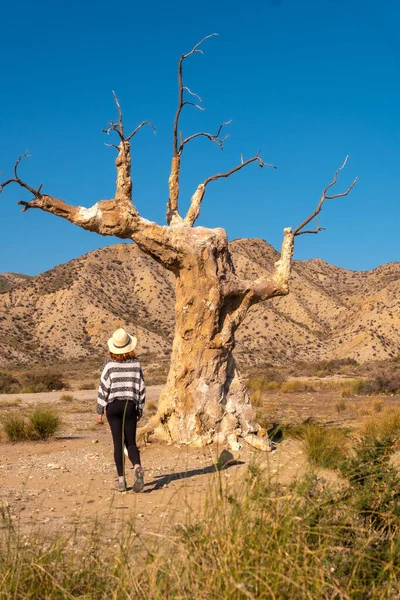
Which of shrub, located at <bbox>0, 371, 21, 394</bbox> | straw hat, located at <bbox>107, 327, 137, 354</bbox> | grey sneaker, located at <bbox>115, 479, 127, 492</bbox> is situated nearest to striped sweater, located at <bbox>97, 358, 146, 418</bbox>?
straw hat, located at <bbox>107, 327, 137, 354</bbox>

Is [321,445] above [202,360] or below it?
below

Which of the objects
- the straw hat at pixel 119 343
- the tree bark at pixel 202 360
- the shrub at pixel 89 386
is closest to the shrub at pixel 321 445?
the tree bark at pixel 202 360

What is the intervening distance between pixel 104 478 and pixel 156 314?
187ft

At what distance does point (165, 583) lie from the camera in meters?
3.73

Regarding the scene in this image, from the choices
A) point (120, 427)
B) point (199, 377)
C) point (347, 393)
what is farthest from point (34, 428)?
point (347, 393)

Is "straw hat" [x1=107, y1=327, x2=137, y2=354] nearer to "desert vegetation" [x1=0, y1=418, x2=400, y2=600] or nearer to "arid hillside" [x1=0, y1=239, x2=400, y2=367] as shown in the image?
"desert vegetation" [x1=0, y1=418, x2=400, y2=600]

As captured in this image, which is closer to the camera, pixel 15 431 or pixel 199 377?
pixel 199 377

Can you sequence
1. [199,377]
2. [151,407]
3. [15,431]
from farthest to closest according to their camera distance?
[151,407]
[15,431]
[199,377]

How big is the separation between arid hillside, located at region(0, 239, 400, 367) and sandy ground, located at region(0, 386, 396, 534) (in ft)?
132

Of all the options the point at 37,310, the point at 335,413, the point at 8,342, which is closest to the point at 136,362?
the point at 335,413

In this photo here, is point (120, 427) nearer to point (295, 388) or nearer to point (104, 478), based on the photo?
point (104, 478)

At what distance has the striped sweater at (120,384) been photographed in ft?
27.2

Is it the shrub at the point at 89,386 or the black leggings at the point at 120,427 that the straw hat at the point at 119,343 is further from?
the shrub at the point at 89,386

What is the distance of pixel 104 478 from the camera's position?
9328mm
